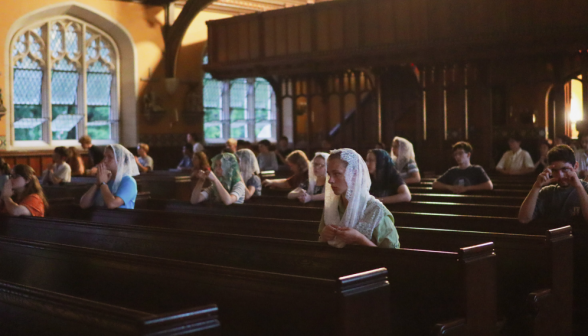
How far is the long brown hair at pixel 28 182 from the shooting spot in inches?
208

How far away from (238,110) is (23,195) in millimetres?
11846

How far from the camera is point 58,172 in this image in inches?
378

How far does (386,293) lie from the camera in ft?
9.19

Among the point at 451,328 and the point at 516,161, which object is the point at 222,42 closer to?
the point at 516,161

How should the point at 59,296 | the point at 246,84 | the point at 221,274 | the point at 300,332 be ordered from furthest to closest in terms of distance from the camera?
the point at 246,84 < the point at 221,274 < the point at 300,332 < the point at 59,296

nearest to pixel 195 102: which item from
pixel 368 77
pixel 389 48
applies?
pixel 368 77

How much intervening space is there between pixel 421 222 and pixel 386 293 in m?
2.50

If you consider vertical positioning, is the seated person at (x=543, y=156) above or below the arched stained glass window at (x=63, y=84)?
below

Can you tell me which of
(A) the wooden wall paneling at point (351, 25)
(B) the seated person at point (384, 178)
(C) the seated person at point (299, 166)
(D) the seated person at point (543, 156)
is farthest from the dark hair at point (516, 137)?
(B) the seated person at point (384, 178)

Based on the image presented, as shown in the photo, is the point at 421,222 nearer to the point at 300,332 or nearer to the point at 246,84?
the point at 300,332

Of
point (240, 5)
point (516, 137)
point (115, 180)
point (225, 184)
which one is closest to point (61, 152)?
point (225, 184)

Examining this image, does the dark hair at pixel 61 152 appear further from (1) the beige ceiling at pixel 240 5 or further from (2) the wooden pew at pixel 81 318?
(2) the wooden pew at pixel 81 318

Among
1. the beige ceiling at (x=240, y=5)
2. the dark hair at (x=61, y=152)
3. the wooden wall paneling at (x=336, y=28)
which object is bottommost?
the dark hair at (x=61, y=152)

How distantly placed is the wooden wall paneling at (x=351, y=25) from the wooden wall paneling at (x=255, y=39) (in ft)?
6.46
